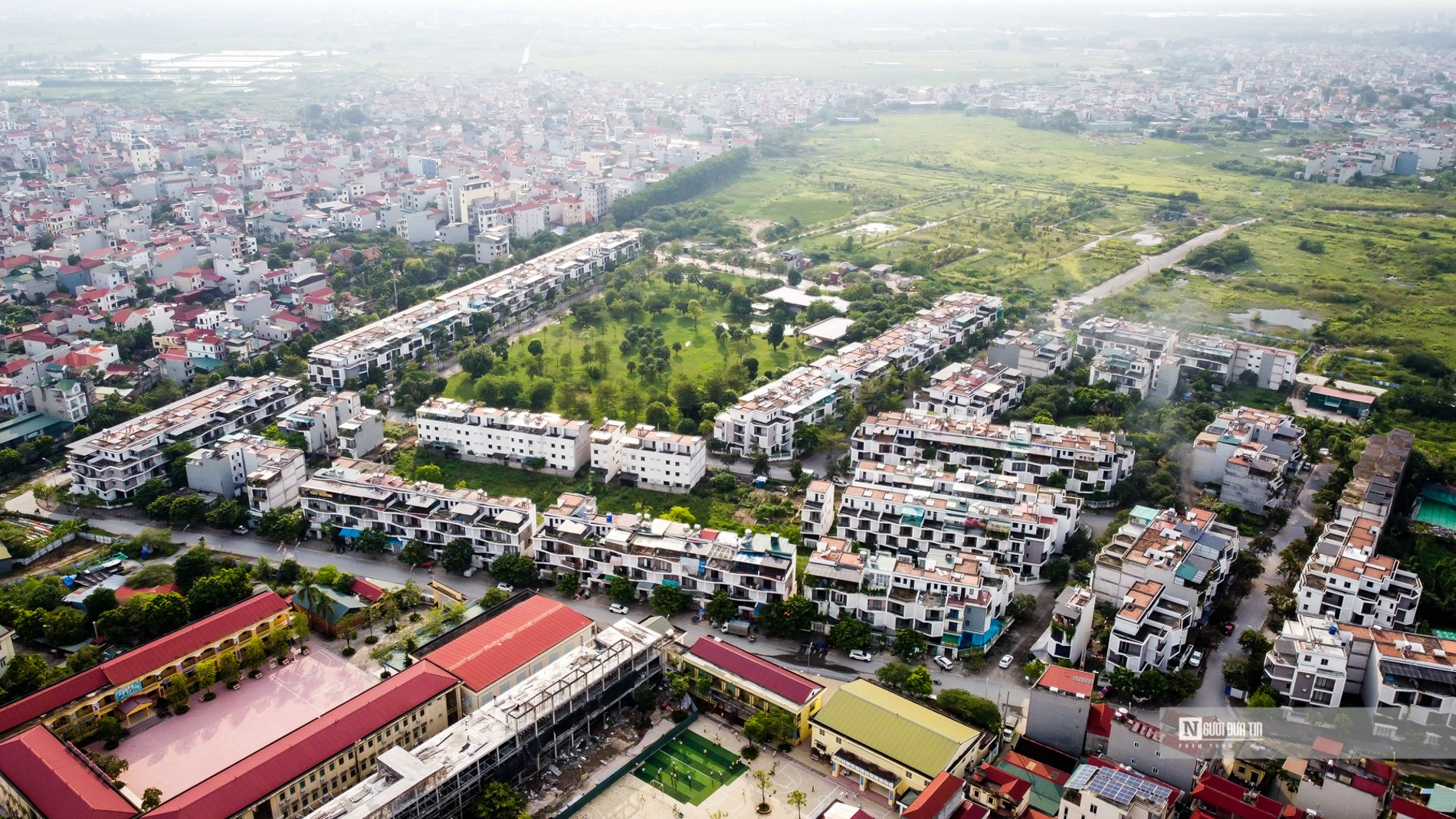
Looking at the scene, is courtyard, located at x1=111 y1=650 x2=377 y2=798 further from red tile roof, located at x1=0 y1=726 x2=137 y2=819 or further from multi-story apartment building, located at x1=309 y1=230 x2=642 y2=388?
multi-story apartment building, located at x1=309 y1=230 x2=642 y2=388

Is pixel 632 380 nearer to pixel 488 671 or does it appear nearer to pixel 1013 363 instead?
pixel 1013 363

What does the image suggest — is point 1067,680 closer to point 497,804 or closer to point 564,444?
point 497,804

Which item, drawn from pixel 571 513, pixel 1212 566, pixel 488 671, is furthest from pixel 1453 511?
pixel 488 671

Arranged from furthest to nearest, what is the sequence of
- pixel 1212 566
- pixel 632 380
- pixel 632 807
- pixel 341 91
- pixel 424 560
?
pixel 341 91 → pixel 632 380 → pixel 424 560 → pixel 1212 566 → pixel 632 807

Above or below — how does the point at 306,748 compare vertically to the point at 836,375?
below

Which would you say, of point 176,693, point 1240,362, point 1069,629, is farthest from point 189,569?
point 1240,362

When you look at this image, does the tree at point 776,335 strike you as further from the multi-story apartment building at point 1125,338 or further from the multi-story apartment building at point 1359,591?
the multi-story apartment building at point 1359,591

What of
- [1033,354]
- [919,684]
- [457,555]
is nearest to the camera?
[919,684]
